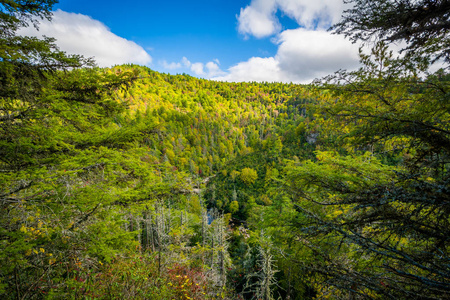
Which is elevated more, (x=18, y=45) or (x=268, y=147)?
(x=18, y=45)

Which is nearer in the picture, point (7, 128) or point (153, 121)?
point (7, 128)

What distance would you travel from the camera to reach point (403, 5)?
2.63 m

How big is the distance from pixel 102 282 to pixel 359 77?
719 centimetres

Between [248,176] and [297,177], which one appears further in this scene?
[248,176]

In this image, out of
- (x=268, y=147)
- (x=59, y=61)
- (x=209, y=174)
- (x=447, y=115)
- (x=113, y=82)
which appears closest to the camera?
→ (x=447, y=115)

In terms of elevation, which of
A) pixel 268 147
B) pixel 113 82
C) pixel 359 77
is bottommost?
pixel 268 147

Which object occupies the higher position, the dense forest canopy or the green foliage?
the dense forest canopy

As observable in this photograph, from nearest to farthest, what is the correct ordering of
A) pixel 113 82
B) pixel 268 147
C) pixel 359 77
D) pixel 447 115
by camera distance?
pixel 447 115 → pixel 359 77 → pixel 113 82 → pixel 268 147

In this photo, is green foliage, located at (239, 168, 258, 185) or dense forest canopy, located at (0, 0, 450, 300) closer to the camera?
dense forest canopy, located at (0, 0, 450, 300)

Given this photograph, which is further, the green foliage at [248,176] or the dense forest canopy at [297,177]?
the green foliage at [248,176]

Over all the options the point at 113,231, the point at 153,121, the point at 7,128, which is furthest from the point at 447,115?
the point at 7,128

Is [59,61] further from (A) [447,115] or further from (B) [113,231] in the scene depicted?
(A) [447,115]

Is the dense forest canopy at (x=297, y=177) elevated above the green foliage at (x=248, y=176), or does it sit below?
above

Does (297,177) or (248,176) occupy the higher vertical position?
(297,177)
